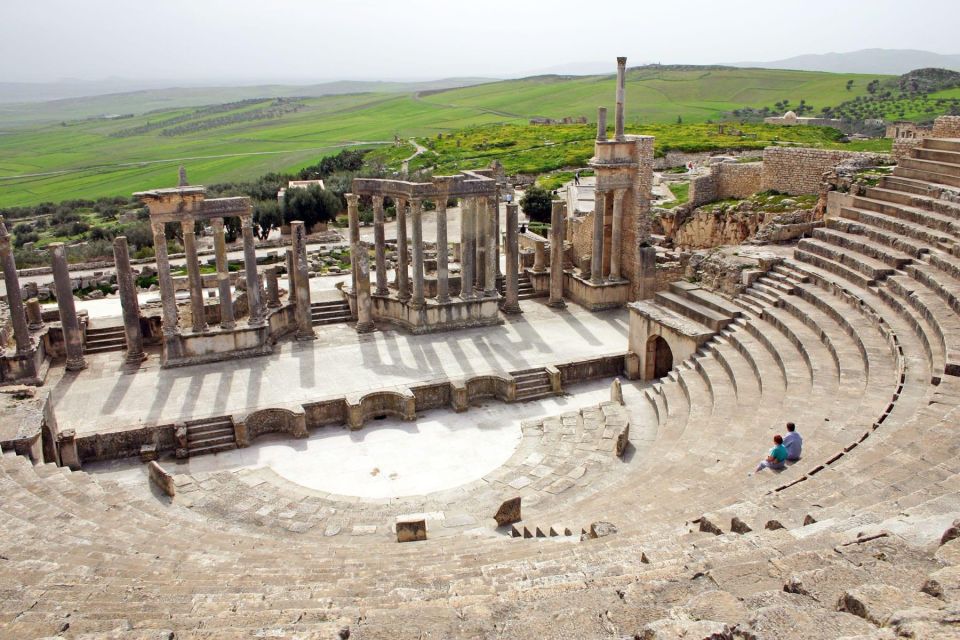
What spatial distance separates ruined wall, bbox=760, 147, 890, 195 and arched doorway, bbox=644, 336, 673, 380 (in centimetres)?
1064

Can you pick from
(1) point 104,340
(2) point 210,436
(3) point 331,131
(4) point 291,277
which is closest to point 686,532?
(2) point 210,436

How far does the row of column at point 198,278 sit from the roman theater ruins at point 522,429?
109 mm

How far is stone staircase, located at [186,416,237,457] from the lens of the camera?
18594mm

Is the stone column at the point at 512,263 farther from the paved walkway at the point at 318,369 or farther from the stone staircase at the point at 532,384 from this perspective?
the stone staircase at the point at 532,384

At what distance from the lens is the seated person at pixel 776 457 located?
1290cm

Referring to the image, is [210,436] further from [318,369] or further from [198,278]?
[198,278]

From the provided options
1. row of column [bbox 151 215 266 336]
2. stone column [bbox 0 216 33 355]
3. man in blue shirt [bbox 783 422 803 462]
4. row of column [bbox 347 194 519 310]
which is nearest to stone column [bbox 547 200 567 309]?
row of column [bbox 347 194 519 310]

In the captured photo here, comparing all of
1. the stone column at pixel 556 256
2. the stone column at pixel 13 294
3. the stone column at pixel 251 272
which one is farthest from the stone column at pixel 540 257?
the stone column at pixel 13 294

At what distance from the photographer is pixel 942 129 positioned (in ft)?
82.0

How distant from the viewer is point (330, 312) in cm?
2683

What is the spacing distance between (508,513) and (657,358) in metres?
10.0

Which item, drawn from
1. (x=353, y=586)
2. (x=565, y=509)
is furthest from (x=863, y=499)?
(x=353, y=586)

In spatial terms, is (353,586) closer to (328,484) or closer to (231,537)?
(231,537)

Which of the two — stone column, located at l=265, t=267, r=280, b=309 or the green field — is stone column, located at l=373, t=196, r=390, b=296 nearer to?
stone column, located at l=265, t=267, r=280, b=309
